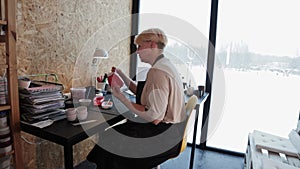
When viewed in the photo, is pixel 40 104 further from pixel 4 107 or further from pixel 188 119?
pixel 188 119

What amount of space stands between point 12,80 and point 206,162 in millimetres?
2005

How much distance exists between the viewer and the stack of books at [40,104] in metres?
1.25

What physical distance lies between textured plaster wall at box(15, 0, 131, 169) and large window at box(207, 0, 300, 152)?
127 cm

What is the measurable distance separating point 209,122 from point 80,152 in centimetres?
154

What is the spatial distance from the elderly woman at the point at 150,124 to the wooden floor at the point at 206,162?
88 cm

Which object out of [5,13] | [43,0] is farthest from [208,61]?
[5,13]

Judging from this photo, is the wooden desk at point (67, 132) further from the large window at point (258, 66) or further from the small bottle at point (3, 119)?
the large window at point (258, 66)

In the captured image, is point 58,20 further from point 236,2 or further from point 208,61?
point 236,2

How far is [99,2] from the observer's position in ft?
7.47

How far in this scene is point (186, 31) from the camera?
2654mm

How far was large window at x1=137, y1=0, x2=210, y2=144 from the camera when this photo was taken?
2.56 m

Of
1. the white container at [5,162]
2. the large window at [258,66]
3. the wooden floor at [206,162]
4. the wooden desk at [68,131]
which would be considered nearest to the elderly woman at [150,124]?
the wooden desk at [68,131]

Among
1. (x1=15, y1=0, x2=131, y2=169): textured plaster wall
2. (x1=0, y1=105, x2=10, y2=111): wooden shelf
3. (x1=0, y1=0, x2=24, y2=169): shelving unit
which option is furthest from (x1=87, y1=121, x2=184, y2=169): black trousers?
(x1=15, y1=0, x2=131, y2=169): textured plaster wall

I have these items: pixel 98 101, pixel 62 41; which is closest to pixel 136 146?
pixel 98 101
